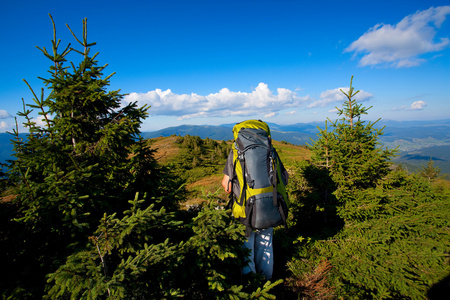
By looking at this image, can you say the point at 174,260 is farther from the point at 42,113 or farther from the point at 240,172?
the point at 42,113

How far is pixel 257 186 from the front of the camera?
10.8 ft

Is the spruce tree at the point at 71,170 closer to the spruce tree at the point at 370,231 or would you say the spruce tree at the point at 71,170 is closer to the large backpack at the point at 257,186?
the large backpack at the point at 257,186

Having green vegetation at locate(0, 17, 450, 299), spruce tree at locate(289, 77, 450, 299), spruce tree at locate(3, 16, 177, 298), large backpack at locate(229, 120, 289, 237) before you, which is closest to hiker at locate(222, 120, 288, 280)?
large backpack at locate(229, 120, 289, 237)

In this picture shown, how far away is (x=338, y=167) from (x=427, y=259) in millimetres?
2629

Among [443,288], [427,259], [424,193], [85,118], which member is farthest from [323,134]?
[85,118]

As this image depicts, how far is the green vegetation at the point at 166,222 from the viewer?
2391 millimetres

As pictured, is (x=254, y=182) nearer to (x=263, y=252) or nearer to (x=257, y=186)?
(x=257, y=186)

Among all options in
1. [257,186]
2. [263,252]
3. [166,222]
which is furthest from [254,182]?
[263,252]

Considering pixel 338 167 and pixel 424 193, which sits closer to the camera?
pixel 424 193

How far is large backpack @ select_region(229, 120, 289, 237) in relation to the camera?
128 inches

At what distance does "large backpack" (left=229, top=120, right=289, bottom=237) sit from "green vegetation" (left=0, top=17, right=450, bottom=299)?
429 mm

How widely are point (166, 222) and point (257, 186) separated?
175cm

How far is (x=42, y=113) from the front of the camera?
127 inches

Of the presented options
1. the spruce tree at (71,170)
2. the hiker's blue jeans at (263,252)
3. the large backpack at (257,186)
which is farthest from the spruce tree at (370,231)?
the spruce tree at (71,170)
